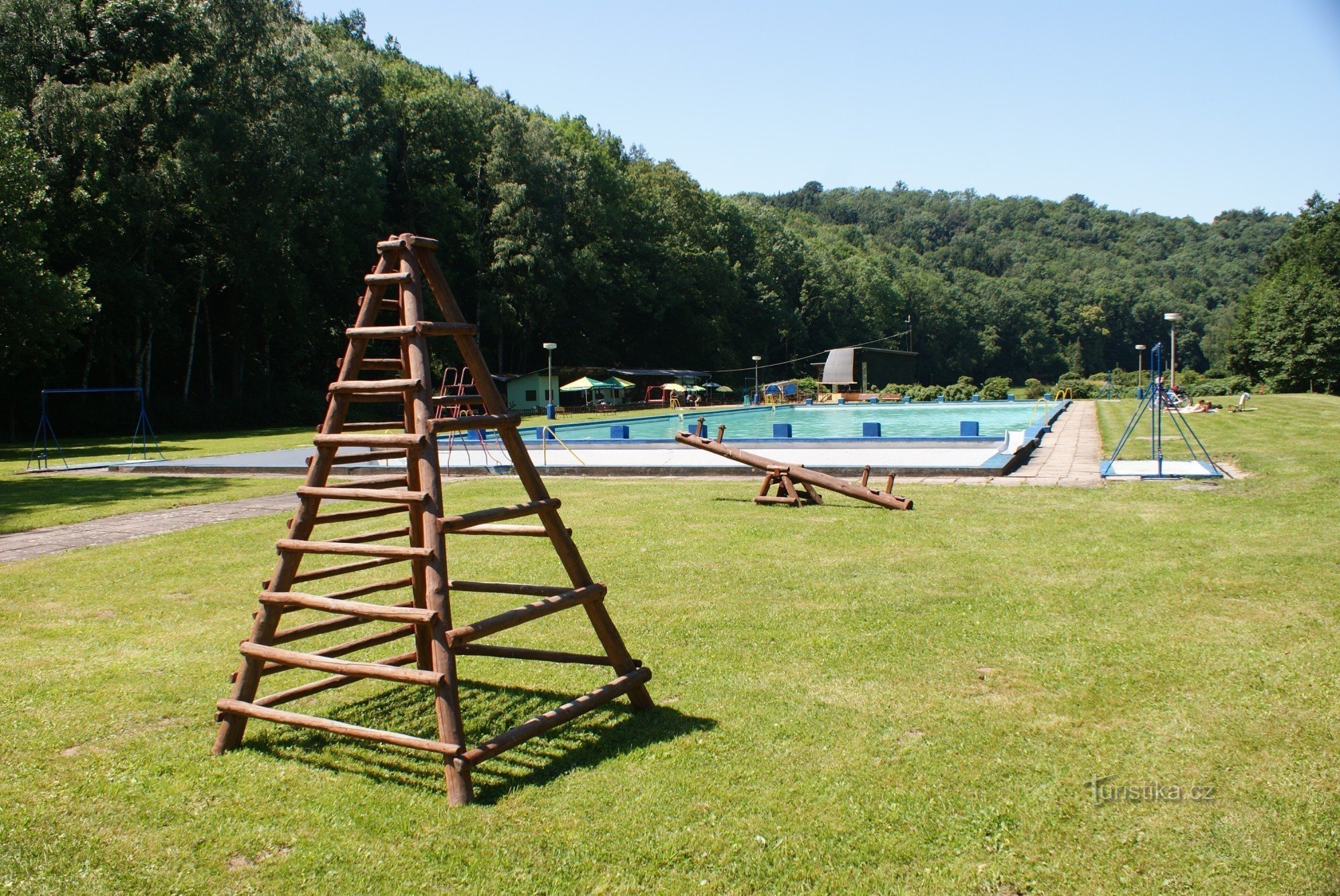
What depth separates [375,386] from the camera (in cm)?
416

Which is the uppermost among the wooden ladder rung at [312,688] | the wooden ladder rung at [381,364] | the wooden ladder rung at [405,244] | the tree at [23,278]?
the tree at [23,278]

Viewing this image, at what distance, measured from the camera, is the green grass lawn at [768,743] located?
3.12m

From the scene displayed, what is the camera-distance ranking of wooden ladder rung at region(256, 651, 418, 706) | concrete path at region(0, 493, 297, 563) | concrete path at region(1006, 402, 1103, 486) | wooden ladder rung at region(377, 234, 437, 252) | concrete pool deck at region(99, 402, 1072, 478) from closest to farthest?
wooden ladder rung at region(377, 234, 437, 252), wooden ladder rung at region(256, 651, 418, 706), concrete path at region(0, 493, 297, 563), concrete path at region(1006, 402, 1103, 486), concrete pool deck at region(99, 402, 1072, 478)

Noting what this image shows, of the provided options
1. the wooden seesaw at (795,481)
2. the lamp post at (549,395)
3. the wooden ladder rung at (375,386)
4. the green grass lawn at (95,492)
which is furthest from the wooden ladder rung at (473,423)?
the lamp post at (549,395)

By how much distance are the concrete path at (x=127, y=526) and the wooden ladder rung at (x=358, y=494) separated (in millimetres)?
6762

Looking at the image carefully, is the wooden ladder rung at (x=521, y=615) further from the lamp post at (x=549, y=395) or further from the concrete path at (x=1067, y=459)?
the lamp post at (x=549, y=395)

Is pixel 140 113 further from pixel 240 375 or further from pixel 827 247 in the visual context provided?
pixel 827 247

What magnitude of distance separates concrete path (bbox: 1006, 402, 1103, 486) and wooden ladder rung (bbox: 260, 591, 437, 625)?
36.6 feet

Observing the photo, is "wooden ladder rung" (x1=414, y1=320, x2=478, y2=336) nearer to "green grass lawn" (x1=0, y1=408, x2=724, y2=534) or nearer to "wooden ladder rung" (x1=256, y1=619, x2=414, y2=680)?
"wooden ladder rung" (x1=256, y1=619, x2=414, y2=680)

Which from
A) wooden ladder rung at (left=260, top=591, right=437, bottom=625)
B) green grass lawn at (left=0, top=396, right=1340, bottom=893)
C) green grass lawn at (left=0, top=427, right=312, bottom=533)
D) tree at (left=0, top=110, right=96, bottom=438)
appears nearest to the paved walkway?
green grass lawn at (left=0, top=427, right=312, bottom=533)

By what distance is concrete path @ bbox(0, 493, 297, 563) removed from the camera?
9.77 m

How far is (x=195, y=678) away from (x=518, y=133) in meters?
48.6

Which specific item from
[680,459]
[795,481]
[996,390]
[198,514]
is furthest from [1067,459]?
[996,390]

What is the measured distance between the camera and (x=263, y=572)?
803cm
